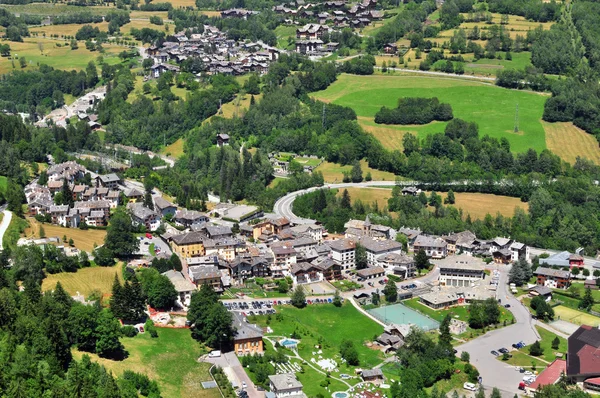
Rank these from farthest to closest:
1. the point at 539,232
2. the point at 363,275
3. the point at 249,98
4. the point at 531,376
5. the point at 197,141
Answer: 1. the point at 249,98
2. the point at 197,141
3. the point at 539,232
4. the point at 363,275
5. the point at 531,376

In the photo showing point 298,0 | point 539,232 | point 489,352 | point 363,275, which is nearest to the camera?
point 489,352

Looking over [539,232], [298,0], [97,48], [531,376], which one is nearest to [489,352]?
[531,376]

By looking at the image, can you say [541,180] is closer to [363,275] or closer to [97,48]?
[363,275]

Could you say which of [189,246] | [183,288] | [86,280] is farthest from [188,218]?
[183,288]

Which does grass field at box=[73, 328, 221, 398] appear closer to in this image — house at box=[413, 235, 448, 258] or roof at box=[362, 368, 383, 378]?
roof at box=[362, 368, 383, 378]

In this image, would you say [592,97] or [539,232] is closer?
[539,232]

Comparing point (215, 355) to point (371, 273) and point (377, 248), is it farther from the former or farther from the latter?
point (377, 248)
